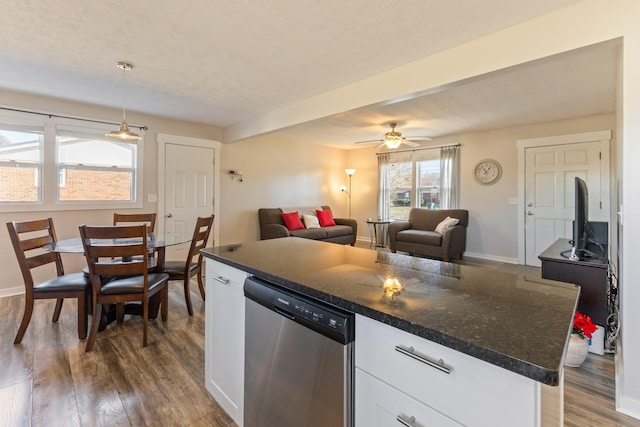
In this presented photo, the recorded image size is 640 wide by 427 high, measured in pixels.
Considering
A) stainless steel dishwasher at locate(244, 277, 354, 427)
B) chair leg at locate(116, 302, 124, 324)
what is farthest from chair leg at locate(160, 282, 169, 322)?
stainless steel dishwasher at locate(244, 277, 354, 427)

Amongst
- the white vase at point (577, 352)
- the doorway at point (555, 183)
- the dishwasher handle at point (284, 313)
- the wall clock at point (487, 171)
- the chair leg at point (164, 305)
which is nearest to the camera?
the dishwasher handle at point (284, 313)

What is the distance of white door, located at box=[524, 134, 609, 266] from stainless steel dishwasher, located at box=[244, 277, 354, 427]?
520 cm

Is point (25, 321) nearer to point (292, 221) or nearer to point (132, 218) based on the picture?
point (132, 218)

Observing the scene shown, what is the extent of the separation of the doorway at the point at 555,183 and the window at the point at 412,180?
1.16 metres

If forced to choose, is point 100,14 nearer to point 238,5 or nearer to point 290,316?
point 238,5

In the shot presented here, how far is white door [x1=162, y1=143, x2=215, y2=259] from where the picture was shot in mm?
4770

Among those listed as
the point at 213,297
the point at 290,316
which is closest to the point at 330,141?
the point at 213,297

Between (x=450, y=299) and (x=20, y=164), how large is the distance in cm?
485

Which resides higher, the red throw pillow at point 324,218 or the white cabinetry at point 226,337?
the red throw pillow at point 324,218

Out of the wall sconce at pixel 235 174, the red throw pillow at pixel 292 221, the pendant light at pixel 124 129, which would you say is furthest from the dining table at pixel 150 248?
the red throw pillow at pixel 292 221

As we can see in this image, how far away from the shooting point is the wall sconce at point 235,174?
5.52 meters

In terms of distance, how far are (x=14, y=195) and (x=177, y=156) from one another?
6.40 ft

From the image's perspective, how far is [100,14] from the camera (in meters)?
2.06

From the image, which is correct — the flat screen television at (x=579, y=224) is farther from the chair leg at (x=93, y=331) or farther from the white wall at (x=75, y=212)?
the white wall at (x=75, y=212)
